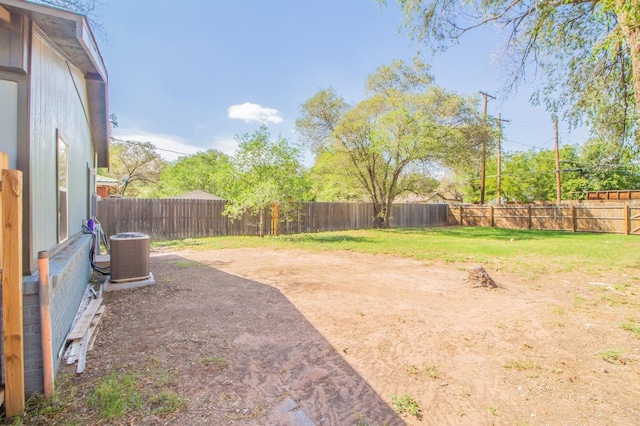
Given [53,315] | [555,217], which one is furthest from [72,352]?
[555,217]

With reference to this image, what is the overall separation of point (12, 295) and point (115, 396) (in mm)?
903

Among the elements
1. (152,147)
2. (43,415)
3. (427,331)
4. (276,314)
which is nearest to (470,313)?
(427,331)

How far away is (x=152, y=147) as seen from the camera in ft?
87.5

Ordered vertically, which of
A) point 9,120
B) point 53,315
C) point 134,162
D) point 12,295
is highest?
point 134,162

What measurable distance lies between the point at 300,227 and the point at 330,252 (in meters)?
6.12

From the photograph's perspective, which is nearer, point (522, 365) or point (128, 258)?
point (522, 365)

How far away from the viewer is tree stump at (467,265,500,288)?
514 cm

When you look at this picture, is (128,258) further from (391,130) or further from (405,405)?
(391,130)

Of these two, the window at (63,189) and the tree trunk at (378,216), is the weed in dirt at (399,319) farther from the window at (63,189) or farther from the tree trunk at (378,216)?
the tree trunk at (378,216)

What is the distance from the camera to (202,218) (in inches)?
480

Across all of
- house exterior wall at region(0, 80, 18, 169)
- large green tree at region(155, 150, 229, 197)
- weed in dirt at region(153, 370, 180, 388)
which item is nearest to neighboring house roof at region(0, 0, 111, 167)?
house exterior wall at region(0, 80, 18, 169)

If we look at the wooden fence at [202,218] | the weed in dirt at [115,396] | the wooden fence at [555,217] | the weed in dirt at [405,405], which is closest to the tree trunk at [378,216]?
the wooden fence at [202,218]

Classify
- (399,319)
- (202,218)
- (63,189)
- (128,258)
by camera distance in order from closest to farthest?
(399,319), (63,189), (128,258), (202,218)

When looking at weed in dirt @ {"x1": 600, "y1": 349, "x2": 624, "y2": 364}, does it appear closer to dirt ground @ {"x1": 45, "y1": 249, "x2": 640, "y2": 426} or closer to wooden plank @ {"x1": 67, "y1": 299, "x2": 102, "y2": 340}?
dirt ground @ {"x1": 45, "y1": 249, "x2": 640, "y2": 426}
